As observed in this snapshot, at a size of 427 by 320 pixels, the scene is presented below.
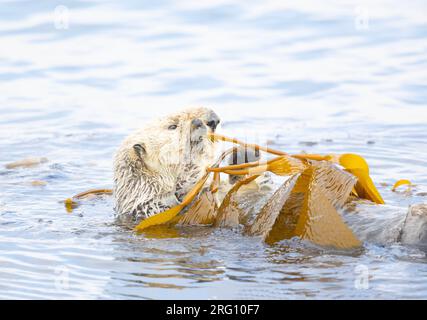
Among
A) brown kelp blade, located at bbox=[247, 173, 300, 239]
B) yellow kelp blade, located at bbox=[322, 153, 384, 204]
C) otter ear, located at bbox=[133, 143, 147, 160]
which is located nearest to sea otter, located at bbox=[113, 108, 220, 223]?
otter ear, located at bbox=[133, 143, 147, 160]

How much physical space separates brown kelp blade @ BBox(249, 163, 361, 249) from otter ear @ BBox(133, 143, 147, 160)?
3.39 feet

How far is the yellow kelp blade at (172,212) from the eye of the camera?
5098 millimetres

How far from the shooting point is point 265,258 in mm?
4527

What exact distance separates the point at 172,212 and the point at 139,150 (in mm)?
532

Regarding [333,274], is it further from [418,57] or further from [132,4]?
[132,4]

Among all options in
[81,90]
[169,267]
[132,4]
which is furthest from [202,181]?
[132,4]

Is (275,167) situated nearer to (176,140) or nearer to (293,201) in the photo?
(293,201)

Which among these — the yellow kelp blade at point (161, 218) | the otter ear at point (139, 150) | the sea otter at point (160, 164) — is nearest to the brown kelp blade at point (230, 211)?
the yellow kelp blade at point (161, 218)

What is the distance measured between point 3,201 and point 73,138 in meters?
2.07

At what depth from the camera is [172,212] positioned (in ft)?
16.8

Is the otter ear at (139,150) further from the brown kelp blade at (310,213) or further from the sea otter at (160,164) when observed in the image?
the brown kelp blade at (310,213)

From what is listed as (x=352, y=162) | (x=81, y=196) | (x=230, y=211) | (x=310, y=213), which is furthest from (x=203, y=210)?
(x=81, y=196)

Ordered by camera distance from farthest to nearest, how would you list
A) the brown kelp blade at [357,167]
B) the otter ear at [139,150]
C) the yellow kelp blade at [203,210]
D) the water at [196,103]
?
the otter ear at [139,150], the yellow kelp blade at [203,210], the brown kelp blade at [357,167], the water at [196,103]

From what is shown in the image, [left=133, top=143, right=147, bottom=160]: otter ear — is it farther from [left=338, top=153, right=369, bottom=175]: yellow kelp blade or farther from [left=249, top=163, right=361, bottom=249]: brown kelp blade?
[left=338, top=153, right=369, bottom=175]: yellow kelp blade
